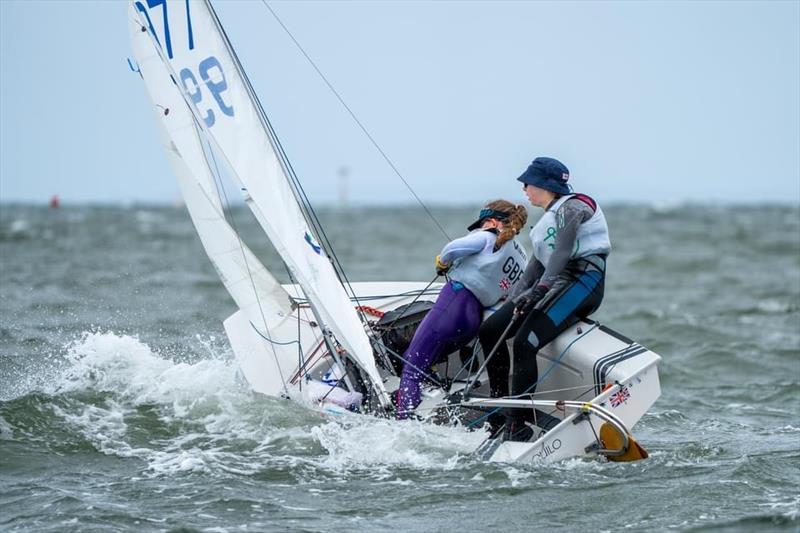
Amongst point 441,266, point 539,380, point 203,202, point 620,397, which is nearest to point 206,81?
point 203,202

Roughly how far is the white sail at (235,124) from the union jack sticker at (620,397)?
1341 millimetres

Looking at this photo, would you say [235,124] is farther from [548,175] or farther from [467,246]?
[548,175]

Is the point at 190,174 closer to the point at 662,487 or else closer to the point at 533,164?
the point at 533,164

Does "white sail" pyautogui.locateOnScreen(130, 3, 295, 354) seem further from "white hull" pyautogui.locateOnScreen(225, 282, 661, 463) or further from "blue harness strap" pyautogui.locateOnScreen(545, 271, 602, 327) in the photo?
"blue harness strap" pyautogui.locateOnScreen(545, 271, 602, 327)

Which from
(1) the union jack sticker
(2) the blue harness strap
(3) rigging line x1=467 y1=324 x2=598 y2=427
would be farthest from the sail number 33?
(1) the union jack sticker

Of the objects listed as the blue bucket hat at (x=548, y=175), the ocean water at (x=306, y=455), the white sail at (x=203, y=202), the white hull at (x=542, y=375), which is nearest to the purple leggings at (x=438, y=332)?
the white hull at (x=542, y=375)

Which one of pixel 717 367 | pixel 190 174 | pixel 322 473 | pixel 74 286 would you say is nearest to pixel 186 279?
pixel 74 286

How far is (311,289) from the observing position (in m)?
5.20

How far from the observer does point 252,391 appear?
611cm

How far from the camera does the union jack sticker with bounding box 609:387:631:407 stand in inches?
198

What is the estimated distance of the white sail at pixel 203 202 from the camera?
557 cm

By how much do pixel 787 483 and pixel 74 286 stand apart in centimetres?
1063

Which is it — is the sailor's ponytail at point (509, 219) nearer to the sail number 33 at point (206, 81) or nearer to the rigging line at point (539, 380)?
the rigging line at point (539, 380)

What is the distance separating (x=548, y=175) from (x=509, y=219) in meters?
0.32
